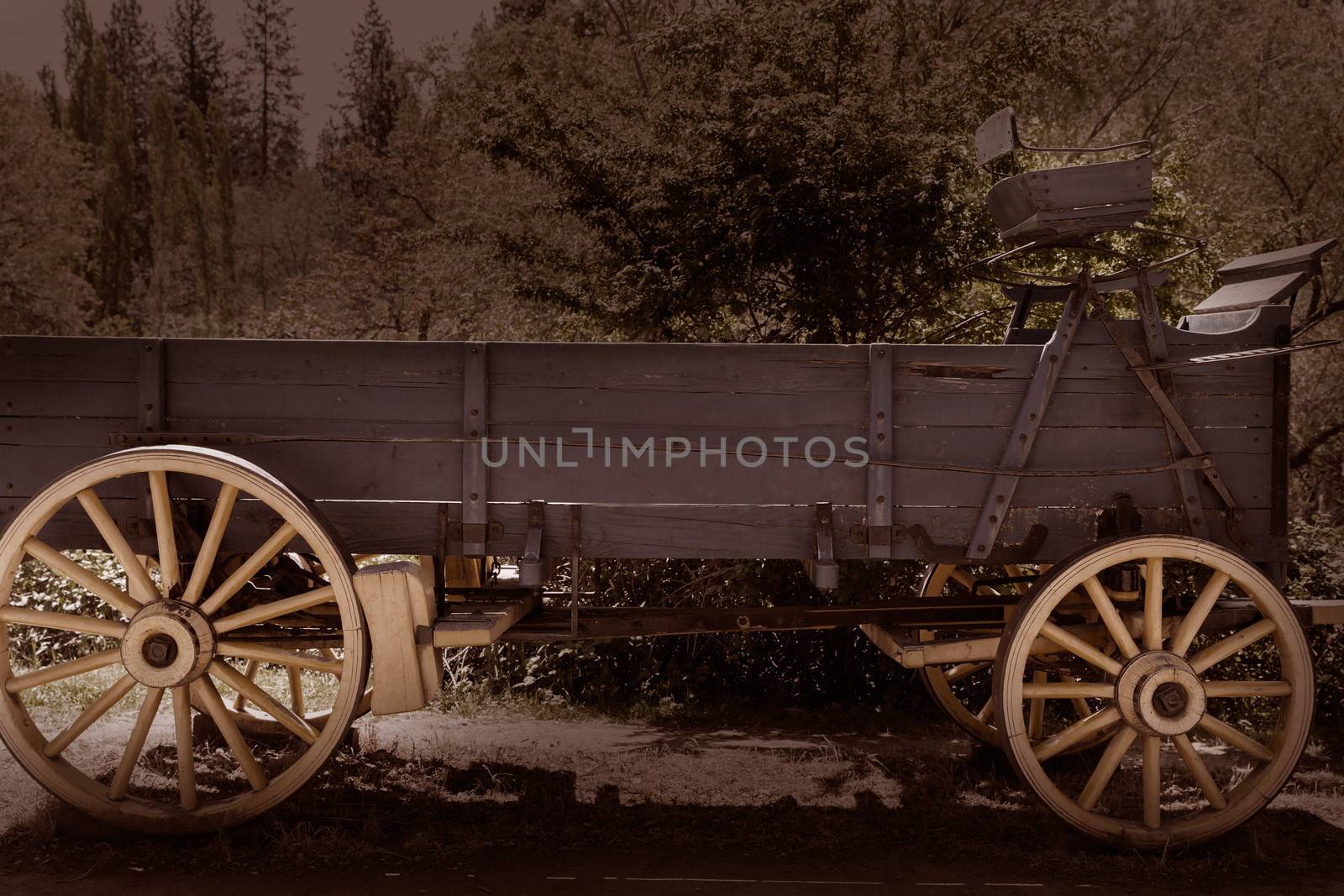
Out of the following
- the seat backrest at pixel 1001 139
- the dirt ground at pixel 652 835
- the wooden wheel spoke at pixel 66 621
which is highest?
the seat backrest at pixel 1001 139

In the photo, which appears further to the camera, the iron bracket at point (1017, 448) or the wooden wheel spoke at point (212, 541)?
the iron bracket at point (1017, 448)

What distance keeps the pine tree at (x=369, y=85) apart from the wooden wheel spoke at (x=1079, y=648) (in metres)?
25.5

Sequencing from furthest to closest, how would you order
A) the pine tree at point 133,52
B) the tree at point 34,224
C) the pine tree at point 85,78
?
1. the pine tree at point 133,52
2. the pine tree at point 85,78
3. the tree at point 34,224

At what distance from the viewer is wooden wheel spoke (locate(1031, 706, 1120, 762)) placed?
3.35m

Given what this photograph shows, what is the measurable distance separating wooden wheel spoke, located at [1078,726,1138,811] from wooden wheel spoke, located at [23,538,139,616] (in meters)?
2.91

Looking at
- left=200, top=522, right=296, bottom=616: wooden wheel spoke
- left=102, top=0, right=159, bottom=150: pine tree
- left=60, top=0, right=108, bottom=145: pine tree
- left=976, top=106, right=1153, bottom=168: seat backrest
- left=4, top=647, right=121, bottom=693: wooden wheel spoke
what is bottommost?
left=4, top=647, right=121, bottom=693: wooden wheel spoke

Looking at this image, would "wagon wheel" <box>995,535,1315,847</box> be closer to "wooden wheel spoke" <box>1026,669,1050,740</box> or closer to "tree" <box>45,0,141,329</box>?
"wooden wheel spoke" <box>1026,669,1050,740</box>

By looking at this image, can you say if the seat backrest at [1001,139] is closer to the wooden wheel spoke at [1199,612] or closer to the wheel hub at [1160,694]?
the wooden wheel spoke at [1199,612]

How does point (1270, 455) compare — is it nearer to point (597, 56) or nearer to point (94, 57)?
point (597, 56)

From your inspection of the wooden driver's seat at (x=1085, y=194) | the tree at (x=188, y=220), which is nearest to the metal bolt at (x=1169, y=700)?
the wooden driver's seat at (x=1085, y=194)

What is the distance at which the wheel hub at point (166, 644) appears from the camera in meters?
3.26

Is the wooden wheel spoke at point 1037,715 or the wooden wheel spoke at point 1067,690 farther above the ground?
the wooden wheel spoke at point 1067,690

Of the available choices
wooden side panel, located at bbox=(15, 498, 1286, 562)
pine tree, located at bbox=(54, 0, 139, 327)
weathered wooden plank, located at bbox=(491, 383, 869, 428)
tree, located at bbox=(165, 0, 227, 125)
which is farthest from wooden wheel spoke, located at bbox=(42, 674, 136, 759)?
tree, located at bbox=(165, 0, 227, 125)

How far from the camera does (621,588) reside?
5.93 m
